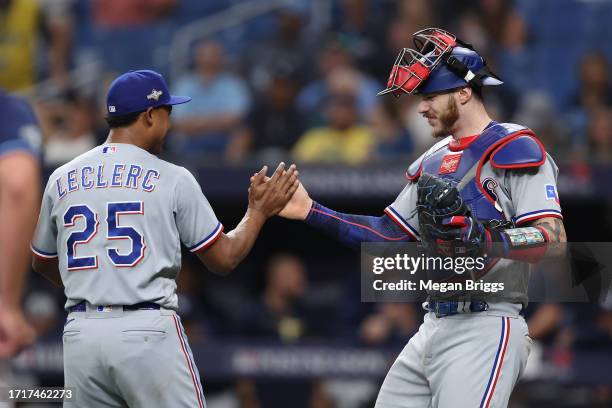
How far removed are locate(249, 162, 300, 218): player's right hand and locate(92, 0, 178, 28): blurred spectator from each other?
652cm

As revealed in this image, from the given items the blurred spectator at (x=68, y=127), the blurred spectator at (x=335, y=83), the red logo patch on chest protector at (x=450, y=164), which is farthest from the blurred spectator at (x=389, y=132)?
the red logo patch on chest protector at (x=450, y=164)

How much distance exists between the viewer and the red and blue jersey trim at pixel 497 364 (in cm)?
401

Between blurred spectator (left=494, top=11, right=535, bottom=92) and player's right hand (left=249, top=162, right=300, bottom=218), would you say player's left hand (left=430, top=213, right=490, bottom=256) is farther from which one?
blurred spectator (left=494, top=11, right=535, bottom=92)

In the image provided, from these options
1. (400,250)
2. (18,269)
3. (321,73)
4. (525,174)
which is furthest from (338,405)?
(18,269)

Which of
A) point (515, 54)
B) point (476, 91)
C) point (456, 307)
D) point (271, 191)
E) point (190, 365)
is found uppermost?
point (515, 54)

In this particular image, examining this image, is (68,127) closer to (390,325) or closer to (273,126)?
(273,126)

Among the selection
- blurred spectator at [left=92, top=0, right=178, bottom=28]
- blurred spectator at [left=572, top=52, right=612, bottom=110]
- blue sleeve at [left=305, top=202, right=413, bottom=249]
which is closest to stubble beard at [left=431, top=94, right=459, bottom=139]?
blue sleeve at [left=305, top=202, right=413, bottom=249]

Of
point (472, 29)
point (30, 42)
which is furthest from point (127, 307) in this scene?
point (30, 42)

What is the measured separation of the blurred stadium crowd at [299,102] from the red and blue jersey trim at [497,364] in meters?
3.46

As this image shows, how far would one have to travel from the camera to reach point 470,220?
3.89m

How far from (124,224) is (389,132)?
4.57 metres

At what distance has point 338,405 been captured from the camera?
326 inches

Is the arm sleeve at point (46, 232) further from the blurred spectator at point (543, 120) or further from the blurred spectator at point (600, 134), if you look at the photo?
the blurred spectator at point (543, 120)

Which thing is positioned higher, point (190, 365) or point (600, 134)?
point (600, 134)
